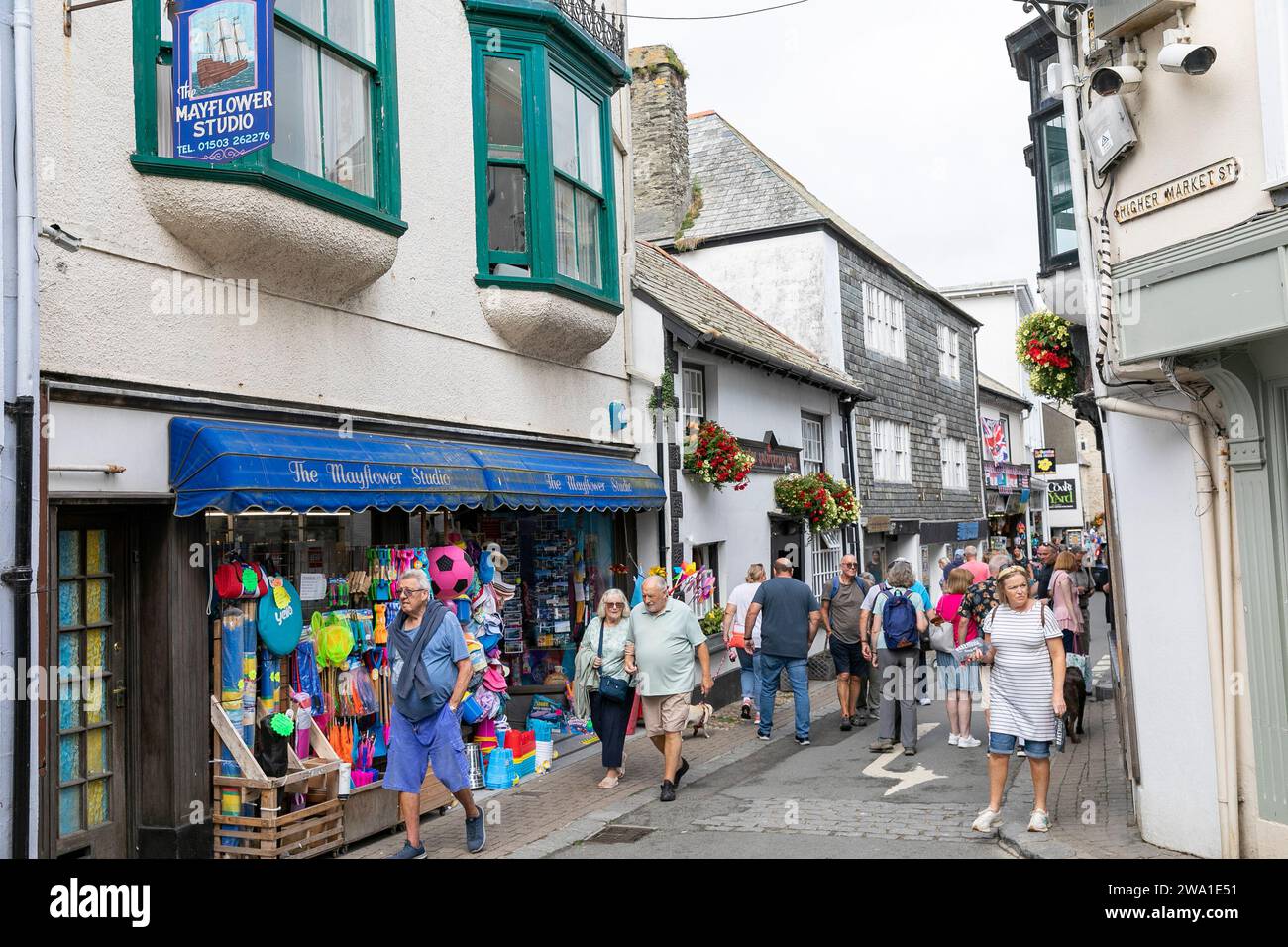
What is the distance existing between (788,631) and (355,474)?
4957 millimetres

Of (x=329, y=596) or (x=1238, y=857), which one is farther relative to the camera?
(x=329, y=596)

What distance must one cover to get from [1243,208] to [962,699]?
5.67m

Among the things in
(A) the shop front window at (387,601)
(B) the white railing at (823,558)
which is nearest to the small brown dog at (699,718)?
(A) the shop front window at (387,601)

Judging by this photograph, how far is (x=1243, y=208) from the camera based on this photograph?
247 inches

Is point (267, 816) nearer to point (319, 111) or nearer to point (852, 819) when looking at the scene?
point (852, 819)

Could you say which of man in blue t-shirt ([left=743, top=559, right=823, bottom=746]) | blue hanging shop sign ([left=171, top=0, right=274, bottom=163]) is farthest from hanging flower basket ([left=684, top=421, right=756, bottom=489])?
blue hanging shop sign ([left=171, top=0, right=274, bottom=163])

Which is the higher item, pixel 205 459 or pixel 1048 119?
pixel 1048 119

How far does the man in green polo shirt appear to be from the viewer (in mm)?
Answer: 9094

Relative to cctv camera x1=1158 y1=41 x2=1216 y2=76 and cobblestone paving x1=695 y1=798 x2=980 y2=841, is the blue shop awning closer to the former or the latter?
cobblestone paving x1=695 y1=798 x2=980 y2=841

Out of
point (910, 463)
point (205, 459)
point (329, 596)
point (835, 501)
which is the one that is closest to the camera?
point (205, 459)

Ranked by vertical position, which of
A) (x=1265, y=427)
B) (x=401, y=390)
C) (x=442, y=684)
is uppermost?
(x=401, y=390)

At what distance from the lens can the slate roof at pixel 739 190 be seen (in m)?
21.5
